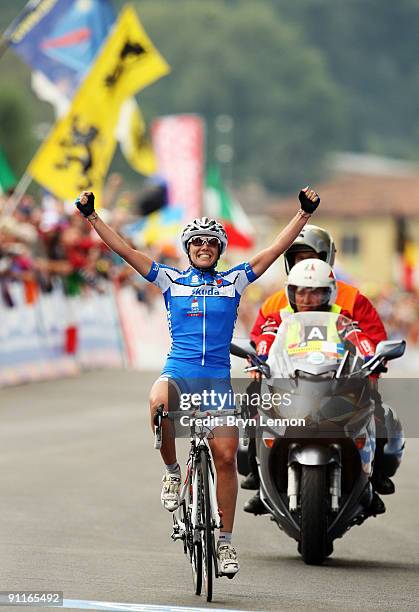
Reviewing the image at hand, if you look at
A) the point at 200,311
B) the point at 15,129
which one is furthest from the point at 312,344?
the point at 15,129

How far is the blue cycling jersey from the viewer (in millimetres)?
9547

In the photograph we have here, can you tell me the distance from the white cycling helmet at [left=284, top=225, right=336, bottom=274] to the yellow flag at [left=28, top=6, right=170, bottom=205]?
46.2ft

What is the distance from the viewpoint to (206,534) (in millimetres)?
9055

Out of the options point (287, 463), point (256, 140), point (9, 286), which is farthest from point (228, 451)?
point (256, 140)

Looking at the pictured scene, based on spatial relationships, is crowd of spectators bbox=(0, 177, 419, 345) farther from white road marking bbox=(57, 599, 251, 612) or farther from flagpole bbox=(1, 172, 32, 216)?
white road marking bbox=(57, 599, 251, 612)

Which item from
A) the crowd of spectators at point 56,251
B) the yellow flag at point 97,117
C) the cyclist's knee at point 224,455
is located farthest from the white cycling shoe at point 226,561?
the yellow flag at point 97,117

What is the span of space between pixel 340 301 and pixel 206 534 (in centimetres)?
278

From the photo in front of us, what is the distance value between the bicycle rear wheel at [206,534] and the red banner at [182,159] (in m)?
36.8

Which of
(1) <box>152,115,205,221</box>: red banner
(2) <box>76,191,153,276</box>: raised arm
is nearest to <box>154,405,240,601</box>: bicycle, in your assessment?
(2) <box>76,191,153,276</box>: raised arm

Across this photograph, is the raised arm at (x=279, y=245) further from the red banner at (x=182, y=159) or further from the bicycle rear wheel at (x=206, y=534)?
the red banner at (x=182, y=159)

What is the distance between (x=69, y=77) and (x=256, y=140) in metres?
117

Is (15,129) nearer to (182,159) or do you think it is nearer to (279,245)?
(182,159)

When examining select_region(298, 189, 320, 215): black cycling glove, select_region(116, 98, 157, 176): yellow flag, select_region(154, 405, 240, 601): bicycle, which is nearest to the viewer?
select_region(154, 405, 240, 601): bicycle

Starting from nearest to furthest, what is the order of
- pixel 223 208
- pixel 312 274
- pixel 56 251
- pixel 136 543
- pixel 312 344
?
pixel 312 344, pixel 312 274, pixel 136 543, pixel 56 251, pixel 223 208
